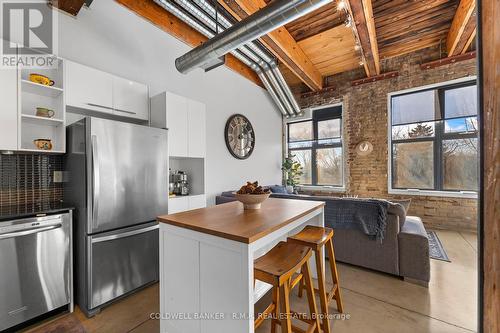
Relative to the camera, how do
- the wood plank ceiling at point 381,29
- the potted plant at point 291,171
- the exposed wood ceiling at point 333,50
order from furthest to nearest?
1. the potted plant at point 291,171
2. the exposed wood ceiling at point 333,50
3. the wood plank ceiling at point 381,29

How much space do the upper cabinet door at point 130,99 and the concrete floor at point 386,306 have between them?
2054mm

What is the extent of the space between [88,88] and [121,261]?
1818 millimetres

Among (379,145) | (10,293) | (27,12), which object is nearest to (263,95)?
(379,145)

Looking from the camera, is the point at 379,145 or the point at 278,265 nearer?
the point at 278,265

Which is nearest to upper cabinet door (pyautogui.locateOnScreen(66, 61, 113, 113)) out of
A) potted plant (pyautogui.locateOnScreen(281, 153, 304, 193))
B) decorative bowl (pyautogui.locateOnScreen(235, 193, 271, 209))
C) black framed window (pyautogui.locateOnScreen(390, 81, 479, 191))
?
decorative bowl (pyautogui.locateOnScreen(235, 193, 271, 209))

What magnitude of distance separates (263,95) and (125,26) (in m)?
3.35

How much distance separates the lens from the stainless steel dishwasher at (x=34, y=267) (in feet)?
5.37

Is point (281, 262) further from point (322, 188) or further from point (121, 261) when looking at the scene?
point (322, 188)

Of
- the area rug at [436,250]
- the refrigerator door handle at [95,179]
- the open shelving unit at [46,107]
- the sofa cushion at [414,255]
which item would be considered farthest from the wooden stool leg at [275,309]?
the area rug at [436,250]

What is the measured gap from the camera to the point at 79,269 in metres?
2.01

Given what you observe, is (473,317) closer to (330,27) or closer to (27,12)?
(330,27)

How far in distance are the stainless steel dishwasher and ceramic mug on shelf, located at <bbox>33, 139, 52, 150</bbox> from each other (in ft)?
2.23

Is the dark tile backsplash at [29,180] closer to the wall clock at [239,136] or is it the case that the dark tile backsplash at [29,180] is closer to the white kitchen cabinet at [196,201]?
the white kitchen cabinet at [196,201]

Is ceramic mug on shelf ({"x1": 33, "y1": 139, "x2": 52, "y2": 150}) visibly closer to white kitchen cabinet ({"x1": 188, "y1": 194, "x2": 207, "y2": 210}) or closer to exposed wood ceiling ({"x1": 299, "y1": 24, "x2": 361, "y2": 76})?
white kitchen cabinet ({"x1": 188, "y1": 194, "x2": 207, "y2": 210})
